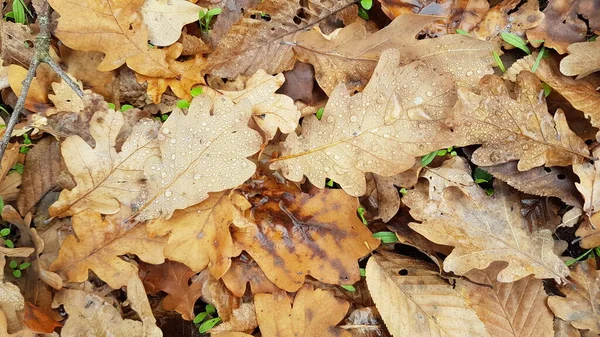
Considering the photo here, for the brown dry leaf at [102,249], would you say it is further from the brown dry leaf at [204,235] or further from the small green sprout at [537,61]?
the small green sprout at [537,61]

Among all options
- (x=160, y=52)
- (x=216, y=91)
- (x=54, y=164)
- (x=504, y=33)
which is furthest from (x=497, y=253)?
(x=54, y=164)

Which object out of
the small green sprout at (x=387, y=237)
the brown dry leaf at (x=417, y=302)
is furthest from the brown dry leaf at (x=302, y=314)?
the small green sprout at (x=387, y=237)

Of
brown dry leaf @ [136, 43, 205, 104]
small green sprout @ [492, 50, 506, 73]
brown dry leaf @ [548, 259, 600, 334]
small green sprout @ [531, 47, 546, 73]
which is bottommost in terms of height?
brown dry leaf @ [548, 259, 600, 334]

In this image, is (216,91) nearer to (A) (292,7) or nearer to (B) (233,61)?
(B) (233,61)

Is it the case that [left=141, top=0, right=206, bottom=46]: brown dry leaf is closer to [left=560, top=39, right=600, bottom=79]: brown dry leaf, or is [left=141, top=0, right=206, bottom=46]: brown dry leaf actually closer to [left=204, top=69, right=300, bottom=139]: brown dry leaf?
[left=204, top=69, right=300, bottom=139]: brown dry leaf

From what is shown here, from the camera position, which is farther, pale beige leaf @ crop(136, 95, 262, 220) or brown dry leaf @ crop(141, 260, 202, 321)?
brown dry leaf @ crop(141, 260, 202, 321)

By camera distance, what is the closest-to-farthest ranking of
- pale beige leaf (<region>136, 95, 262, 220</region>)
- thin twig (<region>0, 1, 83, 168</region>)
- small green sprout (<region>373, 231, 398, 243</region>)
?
pale beige leaf (<region>136, 95, 262, 220</region>)
thin twig (<region>0, 1, 83, 168</region>)
small green sprout (<region>373, 231, 398, 243</region>)

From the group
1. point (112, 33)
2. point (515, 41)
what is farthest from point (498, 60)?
point (112, 33)

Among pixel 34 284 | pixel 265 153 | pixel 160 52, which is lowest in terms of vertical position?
pixel 34 284

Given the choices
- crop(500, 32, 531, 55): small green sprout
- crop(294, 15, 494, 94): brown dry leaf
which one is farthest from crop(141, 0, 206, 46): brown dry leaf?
crop(500, 32, 531, 55): small green sprout
